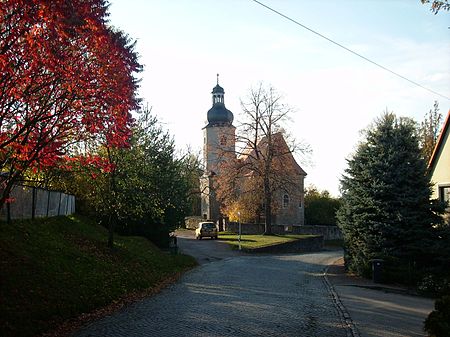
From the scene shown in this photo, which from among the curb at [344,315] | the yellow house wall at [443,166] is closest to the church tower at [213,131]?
the yellow house wall at [443,166]

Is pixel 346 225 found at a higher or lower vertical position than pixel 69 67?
lower

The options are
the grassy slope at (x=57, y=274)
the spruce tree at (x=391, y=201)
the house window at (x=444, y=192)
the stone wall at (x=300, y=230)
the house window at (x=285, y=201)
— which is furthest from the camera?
the house window at (x=285, y=201)

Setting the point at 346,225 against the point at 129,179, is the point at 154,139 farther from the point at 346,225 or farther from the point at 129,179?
the point at 346,225

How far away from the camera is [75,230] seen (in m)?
22.8

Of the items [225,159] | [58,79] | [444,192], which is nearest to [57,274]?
[58,79]

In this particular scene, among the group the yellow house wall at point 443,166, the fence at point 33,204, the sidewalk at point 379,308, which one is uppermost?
the yellow house wall at point 443,166

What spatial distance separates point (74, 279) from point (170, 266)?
36.0 feet

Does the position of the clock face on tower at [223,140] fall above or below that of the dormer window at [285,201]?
above

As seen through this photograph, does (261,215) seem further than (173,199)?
Yes

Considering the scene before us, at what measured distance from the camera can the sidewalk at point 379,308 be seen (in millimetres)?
11359

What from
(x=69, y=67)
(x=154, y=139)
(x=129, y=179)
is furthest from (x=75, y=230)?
(x=69, y=67)

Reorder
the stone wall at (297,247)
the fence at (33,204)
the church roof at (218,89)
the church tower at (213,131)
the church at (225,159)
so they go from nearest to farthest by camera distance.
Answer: the fence at (33,204)
the stone wall at (297,247)
the church at (225,159)
the church tower at (213,131)
the church roof at (218,89)

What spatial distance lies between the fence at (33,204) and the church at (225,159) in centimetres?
2471

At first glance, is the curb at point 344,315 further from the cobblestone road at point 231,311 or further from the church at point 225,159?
the church at point 225,159
